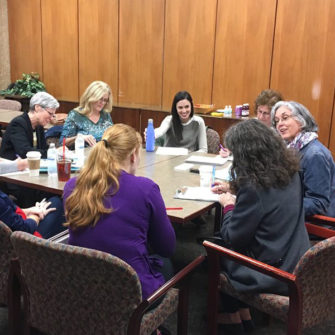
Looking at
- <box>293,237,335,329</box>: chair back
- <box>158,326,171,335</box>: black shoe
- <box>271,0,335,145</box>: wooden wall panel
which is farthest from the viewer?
<box>271,0,335,145</box>: wooden wall panel

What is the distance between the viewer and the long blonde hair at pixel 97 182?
1634mm

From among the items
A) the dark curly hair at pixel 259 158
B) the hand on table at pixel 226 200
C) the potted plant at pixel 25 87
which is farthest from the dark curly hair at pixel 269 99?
the potted plant at pixel 25 87

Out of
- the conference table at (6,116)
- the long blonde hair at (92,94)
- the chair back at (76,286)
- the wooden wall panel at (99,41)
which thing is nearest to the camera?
the chair back at (76,286)

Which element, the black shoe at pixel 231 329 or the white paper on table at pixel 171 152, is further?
the white paper on table at pixel 171 152

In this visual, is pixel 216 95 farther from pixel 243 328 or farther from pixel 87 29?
pixel 243 328

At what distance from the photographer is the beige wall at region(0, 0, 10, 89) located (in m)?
7.87

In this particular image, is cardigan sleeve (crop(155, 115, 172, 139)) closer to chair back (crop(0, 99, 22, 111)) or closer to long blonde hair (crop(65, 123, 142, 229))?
long blonde hair (crop(65, 123, 142, 229))

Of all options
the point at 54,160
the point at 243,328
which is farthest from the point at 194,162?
the point at 243,328

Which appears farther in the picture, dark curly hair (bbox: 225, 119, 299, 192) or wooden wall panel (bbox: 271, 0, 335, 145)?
wooden wall panel (bbox: 271, 0, 335, 145)

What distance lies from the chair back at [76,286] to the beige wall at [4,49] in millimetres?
7262

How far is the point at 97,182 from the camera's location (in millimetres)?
1670

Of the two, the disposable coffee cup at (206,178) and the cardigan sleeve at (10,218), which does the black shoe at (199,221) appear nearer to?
the disposable coffee cup at (206,178)

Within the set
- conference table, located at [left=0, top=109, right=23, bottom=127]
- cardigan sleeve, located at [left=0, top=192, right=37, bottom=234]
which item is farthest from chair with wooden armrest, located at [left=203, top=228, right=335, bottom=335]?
conference table, located at [left=0, top=109, right=23, bottom=127]

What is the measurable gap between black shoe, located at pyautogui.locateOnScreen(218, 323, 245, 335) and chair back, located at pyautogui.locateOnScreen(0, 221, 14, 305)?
116 cm
